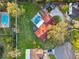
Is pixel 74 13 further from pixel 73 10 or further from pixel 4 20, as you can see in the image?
pixel 4 20

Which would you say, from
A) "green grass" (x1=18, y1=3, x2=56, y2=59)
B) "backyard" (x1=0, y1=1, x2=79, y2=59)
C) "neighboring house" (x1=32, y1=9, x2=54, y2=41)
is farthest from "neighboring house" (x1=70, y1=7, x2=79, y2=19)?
"green grass" (x1=18, y1=3, x2=56, y2=59)

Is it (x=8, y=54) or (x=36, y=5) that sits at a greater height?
(x=36, y=5)

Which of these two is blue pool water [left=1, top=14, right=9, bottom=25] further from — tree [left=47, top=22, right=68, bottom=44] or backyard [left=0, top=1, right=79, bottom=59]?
tree [left=47, top=22, right=68, bottom=44]

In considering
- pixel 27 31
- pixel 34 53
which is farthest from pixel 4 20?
pixel 34 53

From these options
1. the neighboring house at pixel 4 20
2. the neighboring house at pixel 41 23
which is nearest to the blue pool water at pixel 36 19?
the neighboring house at pixel 41 23

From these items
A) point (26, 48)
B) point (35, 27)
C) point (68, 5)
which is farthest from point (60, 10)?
point (26, 48)

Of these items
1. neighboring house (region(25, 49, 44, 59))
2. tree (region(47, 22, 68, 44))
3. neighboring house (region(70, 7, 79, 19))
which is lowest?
neighboring house (region(25, 49, 44, 59))

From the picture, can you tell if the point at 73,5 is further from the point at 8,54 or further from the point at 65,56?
the point at 8,54

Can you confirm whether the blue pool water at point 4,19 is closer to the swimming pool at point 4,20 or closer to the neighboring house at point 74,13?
the swimming pool at point 4,20
